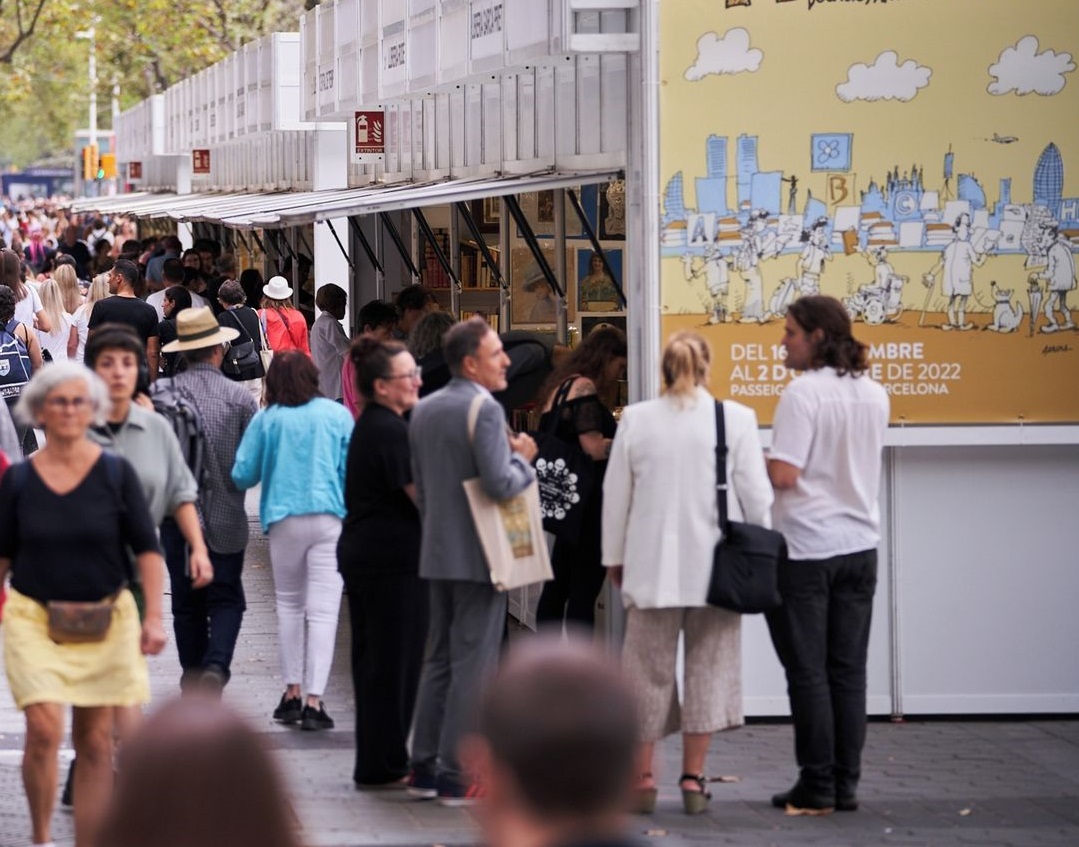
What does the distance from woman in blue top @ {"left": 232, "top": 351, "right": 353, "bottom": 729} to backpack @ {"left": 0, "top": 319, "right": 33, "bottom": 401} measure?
419 centimetres

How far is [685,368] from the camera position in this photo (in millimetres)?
6891

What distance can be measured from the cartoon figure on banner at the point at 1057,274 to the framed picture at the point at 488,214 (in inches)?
182

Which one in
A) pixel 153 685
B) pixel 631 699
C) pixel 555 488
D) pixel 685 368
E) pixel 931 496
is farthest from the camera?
pixel 153 685

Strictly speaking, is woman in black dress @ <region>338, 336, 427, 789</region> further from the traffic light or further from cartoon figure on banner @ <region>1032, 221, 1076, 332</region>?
the traffic light

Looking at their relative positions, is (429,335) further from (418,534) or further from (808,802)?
(808,802)

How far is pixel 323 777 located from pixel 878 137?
3465 millimetres

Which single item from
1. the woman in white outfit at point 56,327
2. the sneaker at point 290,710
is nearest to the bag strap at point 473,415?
the sneaker at point 290,710

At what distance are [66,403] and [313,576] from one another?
2.52m

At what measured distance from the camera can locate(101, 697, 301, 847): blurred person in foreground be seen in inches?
79.4

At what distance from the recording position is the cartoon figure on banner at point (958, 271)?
862 centimetres

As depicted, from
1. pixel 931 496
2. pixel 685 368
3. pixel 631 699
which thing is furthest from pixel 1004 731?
pixel 631 699

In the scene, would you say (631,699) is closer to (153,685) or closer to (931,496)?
(931,496)

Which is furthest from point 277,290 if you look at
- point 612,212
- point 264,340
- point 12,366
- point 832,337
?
point 832,337

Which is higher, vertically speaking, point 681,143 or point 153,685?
point 681,143
